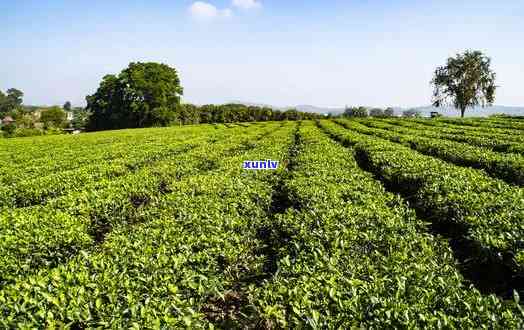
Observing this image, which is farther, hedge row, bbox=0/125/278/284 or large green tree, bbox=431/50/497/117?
large green tree, bbox=431/50/497/117

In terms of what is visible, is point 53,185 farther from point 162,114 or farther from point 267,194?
point 162,114

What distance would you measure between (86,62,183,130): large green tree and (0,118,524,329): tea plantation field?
7136 centimetres

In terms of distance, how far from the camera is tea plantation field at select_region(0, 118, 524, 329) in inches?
179

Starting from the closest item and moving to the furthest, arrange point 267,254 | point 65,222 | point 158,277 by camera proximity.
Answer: point 158,277
point 65,222
point 267,254

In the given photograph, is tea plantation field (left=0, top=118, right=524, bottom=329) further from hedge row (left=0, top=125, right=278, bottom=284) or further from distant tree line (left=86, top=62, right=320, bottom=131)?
distant tree line (left=86, top=62, right=320, bottom=131)

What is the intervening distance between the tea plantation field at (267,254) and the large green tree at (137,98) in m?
71.4

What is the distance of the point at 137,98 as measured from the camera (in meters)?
83.8

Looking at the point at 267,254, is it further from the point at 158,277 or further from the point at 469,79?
the point at 469,79

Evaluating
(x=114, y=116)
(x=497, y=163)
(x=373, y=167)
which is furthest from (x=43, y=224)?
(x=114, y=116)

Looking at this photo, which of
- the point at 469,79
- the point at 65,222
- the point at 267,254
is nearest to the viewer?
the point at 65,222

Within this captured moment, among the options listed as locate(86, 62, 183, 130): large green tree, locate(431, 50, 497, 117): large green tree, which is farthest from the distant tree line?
locate(431, 50, 497, 117): large green tree

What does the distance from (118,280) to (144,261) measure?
1.94 ft

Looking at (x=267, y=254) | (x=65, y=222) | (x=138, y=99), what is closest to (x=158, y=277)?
(x=267, y=254)

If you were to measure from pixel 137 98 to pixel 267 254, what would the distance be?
8179 centimetres
